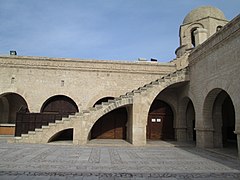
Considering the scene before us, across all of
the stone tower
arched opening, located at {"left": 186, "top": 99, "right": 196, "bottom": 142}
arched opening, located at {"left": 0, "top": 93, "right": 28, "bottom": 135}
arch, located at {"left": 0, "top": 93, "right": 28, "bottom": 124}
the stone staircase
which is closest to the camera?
the stone staircase

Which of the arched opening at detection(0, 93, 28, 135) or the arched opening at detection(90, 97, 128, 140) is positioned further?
the arched opening at detection(0, 93, 28, 135)

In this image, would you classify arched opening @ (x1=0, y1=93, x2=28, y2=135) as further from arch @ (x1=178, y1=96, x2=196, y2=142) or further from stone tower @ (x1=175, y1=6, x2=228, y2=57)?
stone tower @ (x1=175, y1=6, x2=228, y2=57)

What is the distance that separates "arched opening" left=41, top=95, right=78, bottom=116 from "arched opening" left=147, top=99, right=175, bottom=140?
20.5 feet

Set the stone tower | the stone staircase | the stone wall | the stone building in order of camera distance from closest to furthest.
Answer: the stone building, the stone staircase, the stone wall, the stone tower

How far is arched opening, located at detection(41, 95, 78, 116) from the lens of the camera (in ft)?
50.1

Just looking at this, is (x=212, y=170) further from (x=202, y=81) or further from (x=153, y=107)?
(x=153, y=107)

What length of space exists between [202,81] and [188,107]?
4177mm

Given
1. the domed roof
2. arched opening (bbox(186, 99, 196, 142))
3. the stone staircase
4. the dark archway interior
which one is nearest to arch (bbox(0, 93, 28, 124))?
the stone staircase

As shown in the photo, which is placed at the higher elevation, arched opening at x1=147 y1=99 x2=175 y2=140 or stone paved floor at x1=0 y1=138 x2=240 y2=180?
arched opening at x1=147 y1=99 x2=175 y2=140

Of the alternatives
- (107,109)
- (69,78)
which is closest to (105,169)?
(107,109)

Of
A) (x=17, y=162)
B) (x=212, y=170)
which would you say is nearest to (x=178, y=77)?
(x=212, y=170)

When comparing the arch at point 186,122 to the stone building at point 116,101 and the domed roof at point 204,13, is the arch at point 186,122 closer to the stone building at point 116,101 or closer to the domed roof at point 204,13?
the stone building at point 116,101

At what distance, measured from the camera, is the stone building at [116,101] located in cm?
1165

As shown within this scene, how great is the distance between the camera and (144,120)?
40.4 feet
